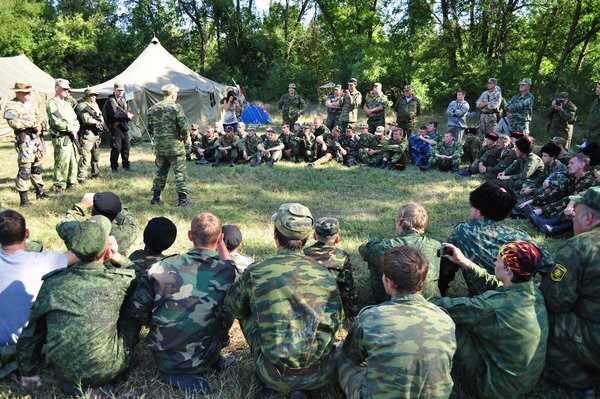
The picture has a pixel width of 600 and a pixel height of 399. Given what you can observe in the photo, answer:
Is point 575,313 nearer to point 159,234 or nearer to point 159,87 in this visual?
point 159,234

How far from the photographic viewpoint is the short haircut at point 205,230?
9.71ft

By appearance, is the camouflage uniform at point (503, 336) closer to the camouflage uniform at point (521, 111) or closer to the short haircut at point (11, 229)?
the short haircut at point (11, 229)

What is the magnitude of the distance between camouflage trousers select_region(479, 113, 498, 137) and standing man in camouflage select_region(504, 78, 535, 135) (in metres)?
0.66

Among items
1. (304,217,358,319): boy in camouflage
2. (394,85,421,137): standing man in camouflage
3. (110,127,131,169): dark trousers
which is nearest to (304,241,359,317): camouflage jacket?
(304,217,358,319): boy in camouflage

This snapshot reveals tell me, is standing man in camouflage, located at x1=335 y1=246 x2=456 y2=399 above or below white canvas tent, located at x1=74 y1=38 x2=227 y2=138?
below

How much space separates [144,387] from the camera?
2.90 metres

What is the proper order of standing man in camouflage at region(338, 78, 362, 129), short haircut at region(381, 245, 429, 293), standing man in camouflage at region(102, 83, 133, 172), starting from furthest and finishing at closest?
standing man in camouflage at region(338, 78, 362, 129), standing man in camouflage at region(102, 83, 133, 172), short haircut at region(381, 245, 429, 293)

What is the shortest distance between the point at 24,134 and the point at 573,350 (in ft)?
25.4

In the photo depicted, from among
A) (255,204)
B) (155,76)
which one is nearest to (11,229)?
(255,204)

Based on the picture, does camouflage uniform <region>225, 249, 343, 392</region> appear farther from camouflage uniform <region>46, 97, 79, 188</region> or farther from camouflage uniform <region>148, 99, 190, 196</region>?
camouflage uniform <region>46, 97, 79, 188</region>

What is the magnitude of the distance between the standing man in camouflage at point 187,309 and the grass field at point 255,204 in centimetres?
14

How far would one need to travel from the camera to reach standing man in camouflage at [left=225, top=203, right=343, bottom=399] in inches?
101

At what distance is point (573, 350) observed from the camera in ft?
9.00

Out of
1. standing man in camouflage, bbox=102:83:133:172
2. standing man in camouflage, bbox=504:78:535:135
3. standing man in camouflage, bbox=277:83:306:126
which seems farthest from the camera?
standing man in camouflage, bbox=277:83:306:126
